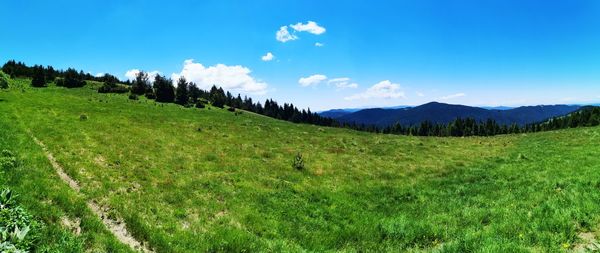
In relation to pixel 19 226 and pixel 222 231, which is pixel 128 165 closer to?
pixel 222 231

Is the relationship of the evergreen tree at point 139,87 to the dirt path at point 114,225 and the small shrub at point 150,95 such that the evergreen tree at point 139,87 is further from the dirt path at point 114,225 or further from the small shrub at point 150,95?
the dirt path at point 114,225

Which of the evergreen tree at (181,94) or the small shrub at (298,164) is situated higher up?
the evergreen tree at (181,94)

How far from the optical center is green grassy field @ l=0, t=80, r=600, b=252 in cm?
1120

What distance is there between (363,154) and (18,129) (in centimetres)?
2811

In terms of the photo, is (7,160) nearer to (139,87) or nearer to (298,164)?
(298,164)

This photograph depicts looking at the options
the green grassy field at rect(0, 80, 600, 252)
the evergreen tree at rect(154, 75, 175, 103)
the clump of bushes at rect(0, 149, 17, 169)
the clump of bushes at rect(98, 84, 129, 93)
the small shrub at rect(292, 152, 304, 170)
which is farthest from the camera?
the evergreen tree at rect(154, 75, 175, 103)

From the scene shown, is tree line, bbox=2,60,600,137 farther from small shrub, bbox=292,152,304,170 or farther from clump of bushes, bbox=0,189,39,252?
clump of bushes, bbox=0,189,39,252

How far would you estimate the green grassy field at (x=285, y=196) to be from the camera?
1120 centimetres

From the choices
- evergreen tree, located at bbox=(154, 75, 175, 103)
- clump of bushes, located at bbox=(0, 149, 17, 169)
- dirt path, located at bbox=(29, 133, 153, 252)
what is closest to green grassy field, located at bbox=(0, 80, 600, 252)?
dirt path, located at bbox=(29, 133, 153, 252)

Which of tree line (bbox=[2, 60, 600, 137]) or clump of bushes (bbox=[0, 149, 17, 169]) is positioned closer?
clump of bushes (bbox=[0, 149, 17, 169])

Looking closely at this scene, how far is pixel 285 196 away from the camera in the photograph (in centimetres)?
1806

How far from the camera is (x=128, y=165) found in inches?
795

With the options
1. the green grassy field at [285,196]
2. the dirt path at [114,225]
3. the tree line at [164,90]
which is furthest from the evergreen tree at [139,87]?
the dirt path at [114,225]

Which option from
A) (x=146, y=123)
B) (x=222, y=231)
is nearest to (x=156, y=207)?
(x=222, y=231)
